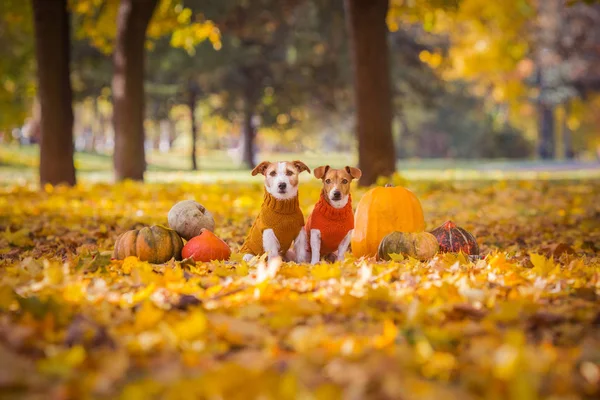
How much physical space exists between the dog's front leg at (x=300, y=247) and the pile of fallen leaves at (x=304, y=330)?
63cm

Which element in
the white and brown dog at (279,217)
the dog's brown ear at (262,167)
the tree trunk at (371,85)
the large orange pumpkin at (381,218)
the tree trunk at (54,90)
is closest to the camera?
the white and brown dog at (279,217)

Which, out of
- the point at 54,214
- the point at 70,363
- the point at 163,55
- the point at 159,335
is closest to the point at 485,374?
the point at 159,335

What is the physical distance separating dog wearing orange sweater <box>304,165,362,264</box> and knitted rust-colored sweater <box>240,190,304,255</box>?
132 millimetres

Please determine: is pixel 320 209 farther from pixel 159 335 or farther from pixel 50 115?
pixel 50 115

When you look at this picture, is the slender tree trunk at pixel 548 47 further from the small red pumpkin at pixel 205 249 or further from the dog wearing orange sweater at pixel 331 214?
the small red pumpkin at pixel 205 249

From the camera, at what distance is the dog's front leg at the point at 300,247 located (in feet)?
17.2

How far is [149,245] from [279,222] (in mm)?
921

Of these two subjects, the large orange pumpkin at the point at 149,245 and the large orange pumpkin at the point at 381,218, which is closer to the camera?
the large orange pumpkin at the point at 149,245

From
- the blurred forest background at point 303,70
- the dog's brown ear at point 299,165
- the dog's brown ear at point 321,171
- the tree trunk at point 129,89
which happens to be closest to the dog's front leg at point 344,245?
the dog's brown ear at point 321,171

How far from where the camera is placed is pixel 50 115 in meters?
13.4

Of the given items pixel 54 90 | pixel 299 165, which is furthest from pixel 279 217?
pixel 54 90

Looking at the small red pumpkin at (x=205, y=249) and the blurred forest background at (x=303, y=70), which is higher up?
the blurred forest background at (x=303, y=70)

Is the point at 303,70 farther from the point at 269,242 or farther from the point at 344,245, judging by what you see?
the point at 269,242

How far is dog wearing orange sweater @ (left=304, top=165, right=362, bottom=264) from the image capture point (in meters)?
5.17
